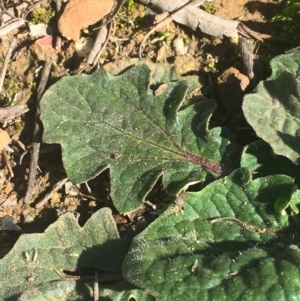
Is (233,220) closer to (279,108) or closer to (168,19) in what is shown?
(279,108)

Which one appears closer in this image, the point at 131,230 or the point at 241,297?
the point at 241,297

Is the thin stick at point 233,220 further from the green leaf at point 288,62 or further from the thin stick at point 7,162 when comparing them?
the thin stick at point 7,162

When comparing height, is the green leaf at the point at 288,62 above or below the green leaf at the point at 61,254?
above

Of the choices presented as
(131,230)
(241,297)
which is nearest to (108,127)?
(131,230)

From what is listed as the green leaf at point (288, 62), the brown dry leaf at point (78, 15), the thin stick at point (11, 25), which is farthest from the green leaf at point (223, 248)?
the thin stick at point (11, 25)

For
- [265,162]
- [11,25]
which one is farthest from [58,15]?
[265,162]

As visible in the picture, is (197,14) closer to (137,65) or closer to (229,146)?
(137,65)

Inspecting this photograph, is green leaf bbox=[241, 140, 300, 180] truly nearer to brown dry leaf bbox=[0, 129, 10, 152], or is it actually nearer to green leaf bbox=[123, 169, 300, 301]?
green leaf bbox=[123, 169, 300, 301]
